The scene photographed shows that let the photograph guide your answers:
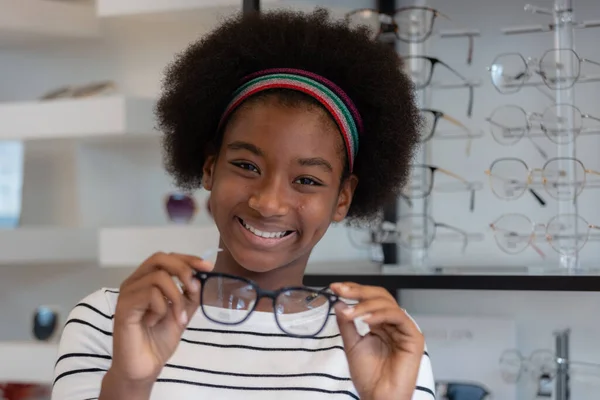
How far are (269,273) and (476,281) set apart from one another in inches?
18.8

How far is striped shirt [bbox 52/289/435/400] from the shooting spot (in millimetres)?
959

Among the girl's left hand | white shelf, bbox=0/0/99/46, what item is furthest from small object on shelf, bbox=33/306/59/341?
the girl's left hand

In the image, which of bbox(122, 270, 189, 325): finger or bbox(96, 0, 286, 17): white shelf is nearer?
bbox(122, 270, 189, 325): finger

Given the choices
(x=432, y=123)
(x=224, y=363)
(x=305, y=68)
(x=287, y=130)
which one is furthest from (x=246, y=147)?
(x=432, y=123)

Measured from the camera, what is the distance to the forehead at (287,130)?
0.93m

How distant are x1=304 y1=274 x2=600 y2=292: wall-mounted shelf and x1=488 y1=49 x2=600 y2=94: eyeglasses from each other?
343 mm

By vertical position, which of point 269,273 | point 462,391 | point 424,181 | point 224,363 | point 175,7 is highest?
point 175,7

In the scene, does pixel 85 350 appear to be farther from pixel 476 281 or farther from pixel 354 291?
pixel 476 281

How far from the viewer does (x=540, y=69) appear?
1.46 meters

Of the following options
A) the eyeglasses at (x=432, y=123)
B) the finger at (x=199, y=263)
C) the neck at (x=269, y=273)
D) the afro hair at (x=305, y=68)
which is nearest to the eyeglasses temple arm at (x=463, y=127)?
the eyeglasses at (x=432, y=123)

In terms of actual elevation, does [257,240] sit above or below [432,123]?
below

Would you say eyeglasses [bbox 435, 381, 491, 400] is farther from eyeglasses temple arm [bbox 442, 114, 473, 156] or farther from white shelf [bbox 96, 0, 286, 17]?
white shelf [bbox 96, 0, 286, 17]

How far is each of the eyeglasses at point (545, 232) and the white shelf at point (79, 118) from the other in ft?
2.47

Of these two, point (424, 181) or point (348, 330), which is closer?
point (348, 330)
